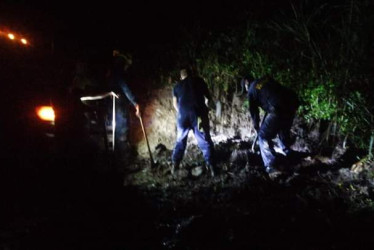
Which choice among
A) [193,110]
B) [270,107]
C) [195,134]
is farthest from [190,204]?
[270,107]

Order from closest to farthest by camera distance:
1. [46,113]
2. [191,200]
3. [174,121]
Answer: [191,200] < [46,113] < [174,121]

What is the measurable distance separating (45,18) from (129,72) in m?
4.33

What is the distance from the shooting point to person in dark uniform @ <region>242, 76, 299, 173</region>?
6098mm

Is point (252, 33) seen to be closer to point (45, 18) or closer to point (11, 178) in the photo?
point (11, 178)

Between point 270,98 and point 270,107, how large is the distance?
0.62 ft

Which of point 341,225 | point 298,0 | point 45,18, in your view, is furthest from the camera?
point 45,18

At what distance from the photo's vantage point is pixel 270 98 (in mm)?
6098

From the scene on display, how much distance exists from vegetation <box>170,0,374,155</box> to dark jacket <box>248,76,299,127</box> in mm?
862

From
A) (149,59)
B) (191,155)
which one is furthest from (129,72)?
(191,155)

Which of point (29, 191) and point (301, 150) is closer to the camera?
point (29, 191)

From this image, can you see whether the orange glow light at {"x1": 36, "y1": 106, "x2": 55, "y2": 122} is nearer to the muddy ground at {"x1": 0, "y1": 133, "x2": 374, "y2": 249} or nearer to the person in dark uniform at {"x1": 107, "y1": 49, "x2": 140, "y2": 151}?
the muddy ground at {"x1": 0, "y1": 133, "x2": 374, "y2": 249}

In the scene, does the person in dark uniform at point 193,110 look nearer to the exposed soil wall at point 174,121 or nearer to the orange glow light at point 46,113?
the exposed soil wall at point 174,121

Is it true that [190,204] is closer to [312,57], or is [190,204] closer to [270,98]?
[270,98]

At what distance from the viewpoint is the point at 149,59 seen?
8867mm
